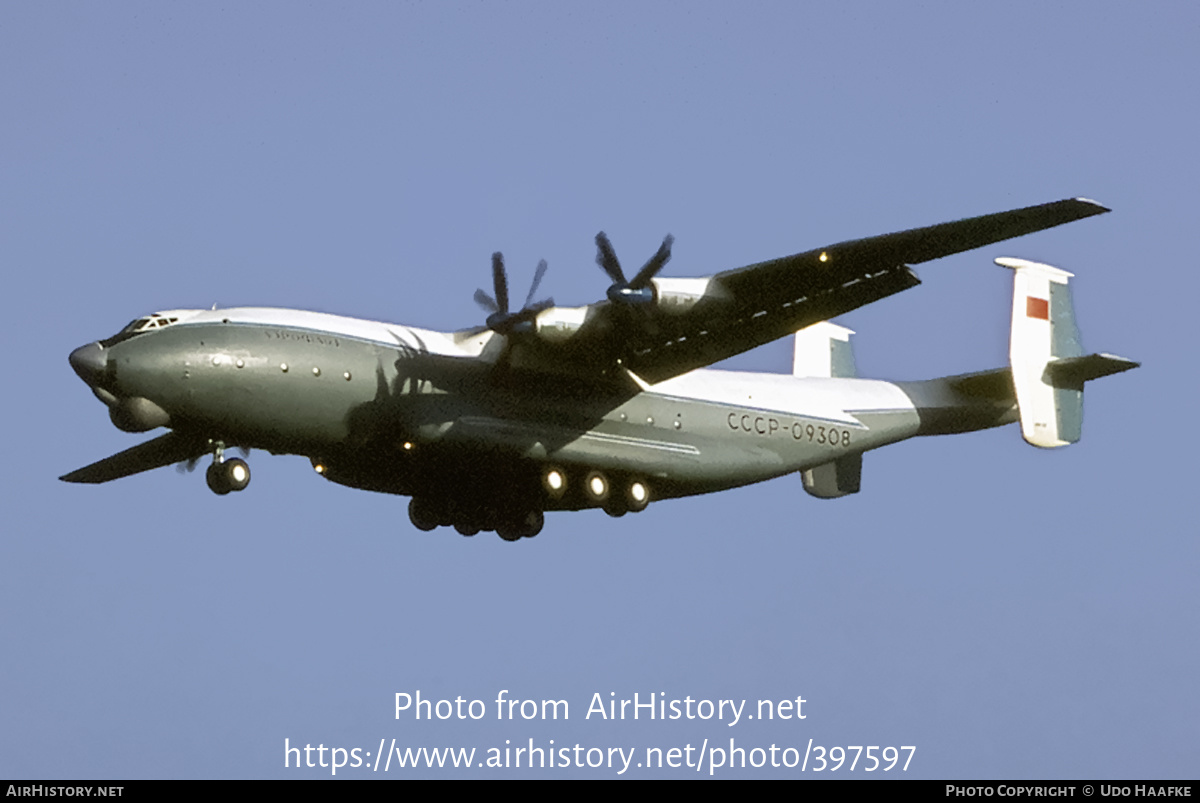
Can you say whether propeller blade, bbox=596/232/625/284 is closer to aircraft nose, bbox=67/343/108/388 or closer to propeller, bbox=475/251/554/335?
propeller, bbox=475/251/554/335

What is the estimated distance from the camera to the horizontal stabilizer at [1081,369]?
29438 mm

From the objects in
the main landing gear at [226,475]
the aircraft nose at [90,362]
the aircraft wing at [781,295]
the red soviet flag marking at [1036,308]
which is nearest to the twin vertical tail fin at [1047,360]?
the red soviet flag marking at [1036,308]

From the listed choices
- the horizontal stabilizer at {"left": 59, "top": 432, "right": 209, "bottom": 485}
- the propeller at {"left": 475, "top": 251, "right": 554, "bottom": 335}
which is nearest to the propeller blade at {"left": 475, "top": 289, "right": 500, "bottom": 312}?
the propeller at {"left": 475, "top": 251, "right": 554, "bottom": 335}

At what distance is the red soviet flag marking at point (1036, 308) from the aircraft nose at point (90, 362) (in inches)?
599

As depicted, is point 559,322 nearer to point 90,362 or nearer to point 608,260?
point 608,260

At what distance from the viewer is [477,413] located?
26.0 meters

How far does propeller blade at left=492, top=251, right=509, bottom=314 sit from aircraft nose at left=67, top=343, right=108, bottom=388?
5.61m

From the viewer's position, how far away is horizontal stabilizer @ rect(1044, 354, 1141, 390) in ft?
96.6

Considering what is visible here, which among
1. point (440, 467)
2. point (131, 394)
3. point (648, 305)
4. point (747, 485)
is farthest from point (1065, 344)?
point (131, 394)

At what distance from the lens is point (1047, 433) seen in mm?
29938

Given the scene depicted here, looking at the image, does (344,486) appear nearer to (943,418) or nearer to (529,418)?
(529,418)

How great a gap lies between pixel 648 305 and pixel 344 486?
19.5ft

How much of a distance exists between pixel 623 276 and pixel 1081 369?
9.05 m

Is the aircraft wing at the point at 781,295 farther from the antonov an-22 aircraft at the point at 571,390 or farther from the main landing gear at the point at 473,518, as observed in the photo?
the main landing gear at the point at 473,518
